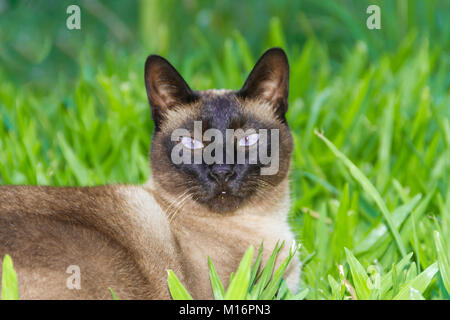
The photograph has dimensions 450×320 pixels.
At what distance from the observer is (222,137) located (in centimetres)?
223

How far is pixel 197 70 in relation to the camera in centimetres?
489

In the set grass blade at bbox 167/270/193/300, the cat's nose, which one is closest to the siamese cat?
the cat's nose

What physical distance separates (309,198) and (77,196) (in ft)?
4.28

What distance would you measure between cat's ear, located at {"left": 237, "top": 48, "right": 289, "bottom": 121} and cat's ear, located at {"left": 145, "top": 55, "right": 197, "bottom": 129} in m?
0.24

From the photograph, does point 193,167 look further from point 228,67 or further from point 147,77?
point 228,67

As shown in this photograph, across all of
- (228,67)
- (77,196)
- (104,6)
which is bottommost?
(77,196)

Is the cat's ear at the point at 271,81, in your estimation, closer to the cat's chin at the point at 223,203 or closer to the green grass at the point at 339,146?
the green grass at the point at 339,146

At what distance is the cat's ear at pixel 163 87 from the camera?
2.31 m

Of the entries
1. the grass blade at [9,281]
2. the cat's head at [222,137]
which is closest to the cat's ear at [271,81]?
the cat's head at [222,137]

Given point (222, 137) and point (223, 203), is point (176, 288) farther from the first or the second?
point (222, 137)

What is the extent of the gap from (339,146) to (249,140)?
114 cm

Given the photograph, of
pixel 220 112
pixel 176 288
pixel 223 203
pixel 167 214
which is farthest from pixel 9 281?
pixel 220 112
